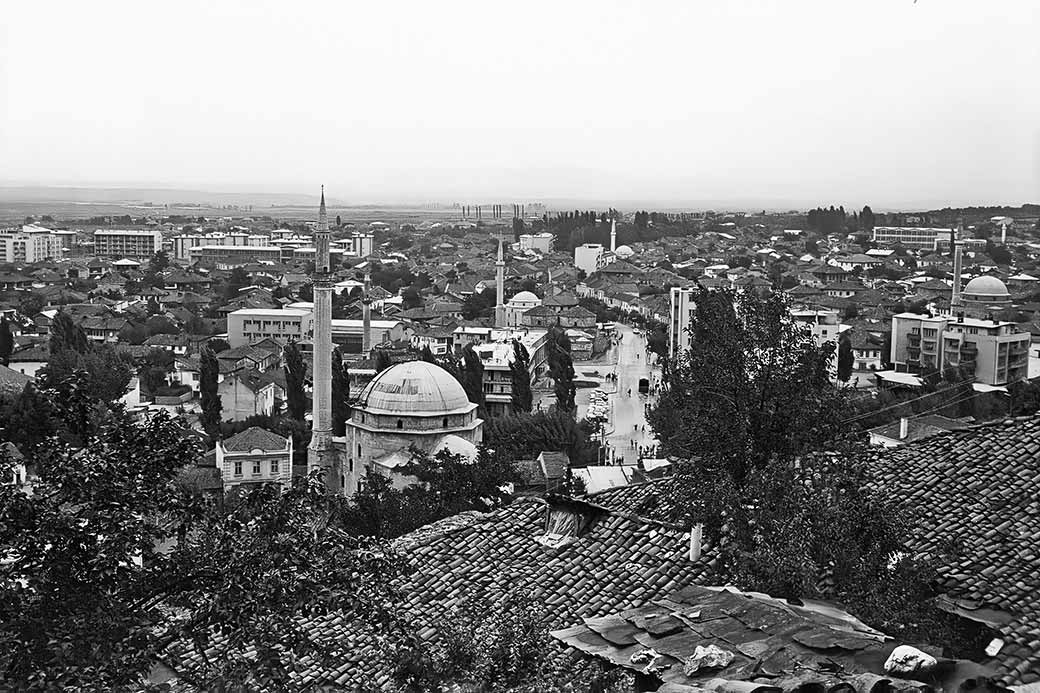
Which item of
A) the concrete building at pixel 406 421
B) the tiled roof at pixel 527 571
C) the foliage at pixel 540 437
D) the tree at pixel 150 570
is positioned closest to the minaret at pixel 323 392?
the concrete building at pixel 406 421

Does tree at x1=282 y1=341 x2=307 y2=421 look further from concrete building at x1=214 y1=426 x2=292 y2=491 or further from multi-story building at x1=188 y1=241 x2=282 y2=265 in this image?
multi-story building at x1=188 y1=241 x2=282 y2=265

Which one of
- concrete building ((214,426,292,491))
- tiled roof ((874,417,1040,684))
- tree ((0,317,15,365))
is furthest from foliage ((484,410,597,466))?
tree ((0,317,15,365))

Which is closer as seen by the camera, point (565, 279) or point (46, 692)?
point (46, 692)

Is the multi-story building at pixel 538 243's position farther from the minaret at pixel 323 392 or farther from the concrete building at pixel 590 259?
the minaret at pixel 323 392

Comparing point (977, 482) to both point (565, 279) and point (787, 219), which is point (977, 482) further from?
point (787, 219)

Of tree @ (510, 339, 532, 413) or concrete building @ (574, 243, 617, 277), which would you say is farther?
concrete building @ (574, 243, 617, 277)

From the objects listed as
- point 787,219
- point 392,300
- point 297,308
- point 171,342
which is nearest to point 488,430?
Answer: point 171,342

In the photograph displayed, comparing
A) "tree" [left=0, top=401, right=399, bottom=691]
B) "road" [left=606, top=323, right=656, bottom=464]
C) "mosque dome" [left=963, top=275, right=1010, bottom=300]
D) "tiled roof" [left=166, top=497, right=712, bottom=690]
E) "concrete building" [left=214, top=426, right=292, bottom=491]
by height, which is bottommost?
"road" [left=606, top=323, right=656, bottom=464]
